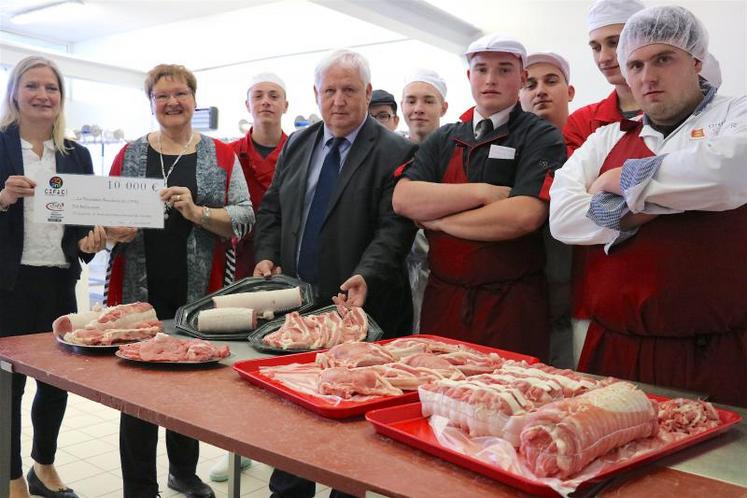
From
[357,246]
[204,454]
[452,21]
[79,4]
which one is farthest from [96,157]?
[357,246]

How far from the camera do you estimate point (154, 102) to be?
10.1ft

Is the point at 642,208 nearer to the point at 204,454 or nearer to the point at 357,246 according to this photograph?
the point at 357,246

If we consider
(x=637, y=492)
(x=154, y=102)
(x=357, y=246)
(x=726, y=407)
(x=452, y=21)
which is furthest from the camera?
(x=452, y=21)

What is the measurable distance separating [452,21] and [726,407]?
6.27m

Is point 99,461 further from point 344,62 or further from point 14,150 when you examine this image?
point 344,62

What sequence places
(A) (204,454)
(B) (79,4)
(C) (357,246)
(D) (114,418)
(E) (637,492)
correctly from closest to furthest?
(E) (637,492)
(C) (357,246)
(A) (204,454)
(D) (114,418)
(B) (79,4)

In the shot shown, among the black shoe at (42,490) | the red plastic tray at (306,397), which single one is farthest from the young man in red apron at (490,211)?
the black shoe at (42,490)

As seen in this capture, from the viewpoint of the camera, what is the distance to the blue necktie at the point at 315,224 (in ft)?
9.04

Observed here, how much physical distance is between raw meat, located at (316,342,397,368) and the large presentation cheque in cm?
118

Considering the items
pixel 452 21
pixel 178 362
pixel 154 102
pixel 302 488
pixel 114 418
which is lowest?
pixel 114 418

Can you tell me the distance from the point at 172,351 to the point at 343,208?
1046 millimetres

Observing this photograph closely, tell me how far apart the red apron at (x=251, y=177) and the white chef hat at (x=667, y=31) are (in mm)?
2077

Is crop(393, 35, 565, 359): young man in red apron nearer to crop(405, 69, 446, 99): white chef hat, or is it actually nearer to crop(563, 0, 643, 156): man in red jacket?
crop(563, 0, 643, 156): man in red jacket

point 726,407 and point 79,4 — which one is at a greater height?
point 79,4
